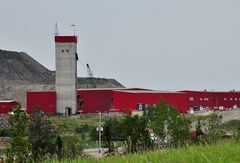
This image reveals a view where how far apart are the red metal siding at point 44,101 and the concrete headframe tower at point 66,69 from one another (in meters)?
1.10

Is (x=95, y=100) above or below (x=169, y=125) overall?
above

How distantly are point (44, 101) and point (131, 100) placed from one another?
1336 cm

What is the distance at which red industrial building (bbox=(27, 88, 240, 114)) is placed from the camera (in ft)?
283

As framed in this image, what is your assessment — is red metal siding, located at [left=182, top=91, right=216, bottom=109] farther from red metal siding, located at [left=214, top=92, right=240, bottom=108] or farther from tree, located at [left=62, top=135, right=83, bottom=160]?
tree, located at [left=62, top=135, right=83, bottom=160]

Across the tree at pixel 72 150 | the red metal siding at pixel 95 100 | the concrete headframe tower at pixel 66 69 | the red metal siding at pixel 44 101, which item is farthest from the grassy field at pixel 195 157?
the red metal siding at pixel 95 100

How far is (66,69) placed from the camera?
83.5 m

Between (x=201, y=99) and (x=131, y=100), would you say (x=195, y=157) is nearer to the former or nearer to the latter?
(x=131, y=100)

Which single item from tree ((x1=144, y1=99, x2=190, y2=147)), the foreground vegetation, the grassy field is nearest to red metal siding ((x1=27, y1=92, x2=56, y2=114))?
the foreground vegetation

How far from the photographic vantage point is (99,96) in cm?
9481

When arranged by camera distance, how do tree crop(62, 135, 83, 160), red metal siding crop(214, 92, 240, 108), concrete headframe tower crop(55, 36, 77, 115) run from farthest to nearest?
red metal siding crop(214, 92, 240, 108) → concrete headframe tower crop(55, 36, 77, 115) → tree crop(62, 135, 83, 160)

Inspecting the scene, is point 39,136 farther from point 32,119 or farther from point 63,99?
point 63,99

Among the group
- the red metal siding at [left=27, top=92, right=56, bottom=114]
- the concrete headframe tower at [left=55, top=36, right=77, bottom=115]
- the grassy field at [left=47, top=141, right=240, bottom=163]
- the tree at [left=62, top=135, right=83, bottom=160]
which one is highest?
the concrete headframe tower at [left=55, top=36, right=77, bottom=115]

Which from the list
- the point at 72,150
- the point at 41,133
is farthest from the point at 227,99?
the point at 72,150

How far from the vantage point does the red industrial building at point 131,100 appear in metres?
86.3
